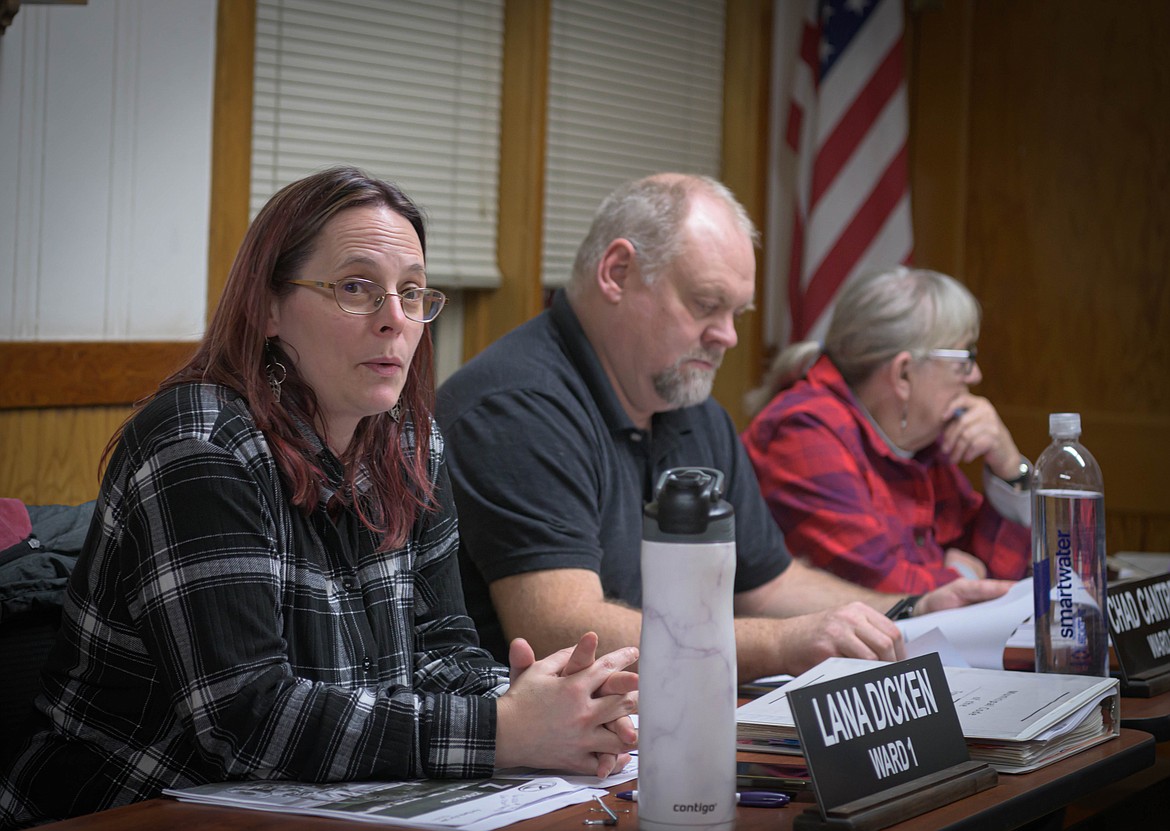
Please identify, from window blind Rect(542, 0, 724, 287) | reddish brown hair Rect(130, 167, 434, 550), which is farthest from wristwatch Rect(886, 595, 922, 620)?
window blind Rect(542, 0, 724, 287)

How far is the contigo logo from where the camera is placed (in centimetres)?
106

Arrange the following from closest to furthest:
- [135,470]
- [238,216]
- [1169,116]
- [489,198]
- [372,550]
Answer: [135,470] < [372,550] < [238,216] < [489,198] < [1169,116]

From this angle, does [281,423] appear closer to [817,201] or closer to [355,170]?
[355,170]

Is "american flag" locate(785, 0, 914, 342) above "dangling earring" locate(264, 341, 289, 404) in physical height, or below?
above

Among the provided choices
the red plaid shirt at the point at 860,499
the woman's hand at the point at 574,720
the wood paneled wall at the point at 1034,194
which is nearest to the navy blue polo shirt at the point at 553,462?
the red plaid shirt at the point at 860,499

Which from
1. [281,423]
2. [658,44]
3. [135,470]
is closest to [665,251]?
[281,423]

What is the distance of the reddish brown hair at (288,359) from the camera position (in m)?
1.43

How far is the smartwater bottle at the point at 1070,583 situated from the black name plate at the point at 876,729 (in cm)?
42

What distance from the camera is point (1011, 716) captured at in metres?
1.39

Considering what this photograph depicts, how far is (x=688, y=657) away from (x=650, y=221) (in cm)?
130

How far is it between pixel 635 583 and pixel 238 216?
1112 millimetres

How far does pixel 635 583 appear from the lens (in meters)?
2.19

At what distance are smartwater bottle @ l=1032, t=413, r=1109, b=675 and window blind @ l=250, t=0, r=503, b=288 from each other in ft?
5.93

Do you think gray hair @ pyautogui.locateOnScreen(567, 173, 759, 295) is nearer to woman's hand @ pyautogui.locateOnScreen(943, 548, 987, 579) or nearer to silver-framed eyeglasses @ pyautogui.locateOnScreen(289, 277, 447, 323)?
silver-framed eyeglasses @ pyautogui.locateOnScreen(289, 277, 447, 323)
